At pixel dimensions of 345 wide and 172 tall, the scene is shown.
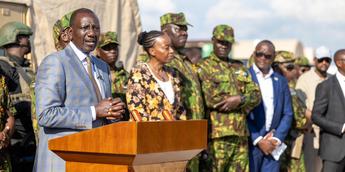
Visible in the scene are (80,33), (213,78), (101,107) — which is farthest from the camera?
(213,78)

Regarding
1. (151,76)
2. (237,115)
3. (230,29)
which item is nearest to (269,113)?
(237,115)

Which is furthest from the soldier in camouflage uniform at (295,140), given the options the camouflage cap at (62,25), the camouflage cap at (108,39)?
the camouflage cap at (62,25)

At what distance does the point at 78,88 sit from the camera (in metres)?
3.85

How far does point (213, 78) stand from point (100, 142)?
3.57 m

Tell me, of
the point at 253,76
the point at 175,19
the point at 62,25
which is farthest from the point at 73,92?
the point at 253,76

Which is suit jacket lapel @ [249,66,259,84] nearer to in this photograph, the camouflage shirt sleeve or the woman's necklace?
the camouflage shirt sleeve

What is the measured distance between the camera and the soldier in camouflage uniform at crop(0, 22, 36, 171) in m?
5.74

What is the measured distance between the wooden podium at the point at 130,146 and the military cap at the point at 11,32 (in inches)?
115

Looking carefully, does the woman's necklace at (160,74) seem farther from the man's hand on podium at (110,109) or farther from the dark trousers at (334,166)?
the dark trousers at (334,166)

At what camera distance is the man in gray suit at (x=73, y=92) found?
3736 millimetres

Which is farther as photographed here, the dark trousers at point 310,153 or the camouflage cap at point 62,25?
the dark trousers at point 310,153

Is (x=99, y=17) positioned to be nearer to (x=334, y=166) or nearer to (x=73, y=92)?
(x=334, y=166)

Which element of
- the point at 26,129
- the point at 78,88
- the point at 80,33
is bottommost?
the point at 26,129

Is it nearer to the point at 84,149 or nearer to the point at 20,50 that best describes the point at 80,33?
the point at 84,149
